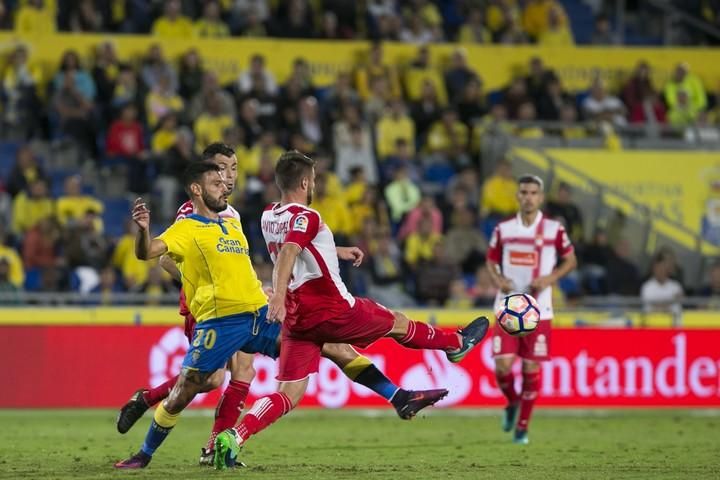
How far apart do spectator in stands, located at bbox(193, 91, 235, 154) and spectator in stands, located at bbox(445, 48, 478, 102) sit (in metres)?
4.16

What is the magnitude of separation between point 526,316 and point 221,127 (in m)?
10.6

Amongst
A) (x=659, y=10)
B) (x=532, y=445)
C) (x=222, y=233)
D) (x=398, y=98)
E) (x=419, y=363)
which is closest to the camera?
(x=222, y=233)

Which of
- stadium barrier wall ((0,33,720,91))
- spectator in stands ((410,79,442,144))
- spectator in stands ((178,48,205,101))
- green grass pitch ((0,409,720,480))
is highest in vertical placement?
stadium barrier wall ((0,33,720,91))

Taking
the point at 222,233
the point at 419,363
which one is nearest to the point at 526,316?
the point at 222,233

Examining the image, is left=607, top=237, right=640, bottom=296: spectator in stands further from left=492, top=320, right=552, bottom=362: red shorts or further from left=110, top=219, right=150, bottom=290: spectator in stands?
left=492, top=320, right=552, bottom=362: red shorts

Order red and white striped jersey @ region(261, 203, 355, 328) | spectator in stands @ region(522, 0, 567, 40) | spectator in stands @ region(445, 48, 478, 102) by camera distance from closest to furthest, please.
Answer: red and white striped jersey @ region(261, 203, 355, 328) → spectator in stands @ region(445, 48, 478, 102) → spectator in stands @ region(522, 0, 567, 40)

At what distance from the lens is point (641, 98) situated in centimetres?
2462

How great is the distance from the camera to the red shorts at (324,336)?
10.2 metres

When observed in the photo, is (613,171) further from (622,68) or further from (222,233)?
(222,233)

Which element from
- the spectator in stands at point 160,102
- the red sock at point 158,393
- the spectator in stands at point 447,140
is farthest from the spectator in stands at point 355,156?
the red sock at point 158,393

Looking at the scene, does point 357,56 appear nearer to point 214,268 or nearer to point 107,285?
point 107,285

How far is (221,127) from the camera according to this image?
2139 centimetres

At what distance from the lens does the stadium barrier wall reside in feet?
73.4

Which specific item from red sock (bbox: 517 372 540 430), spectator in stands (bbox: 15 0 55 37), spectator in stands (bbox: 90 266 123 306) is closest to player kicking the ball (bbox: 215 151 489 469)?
red sock (bbox: 517 372 540 430)
